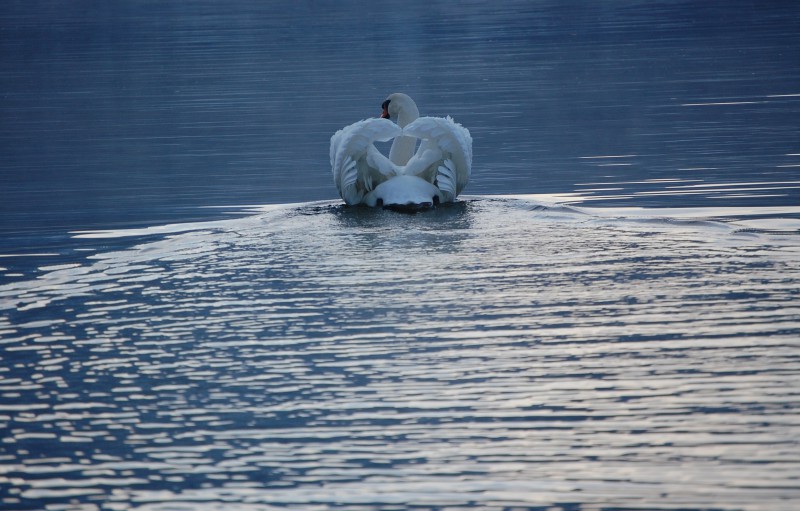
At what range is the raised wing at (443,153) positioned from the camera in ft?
46.3

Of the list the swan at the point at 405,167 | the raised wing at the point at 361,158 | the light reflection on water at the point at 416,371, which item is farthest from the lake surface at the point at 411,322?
the raised wing at the point at 361,158

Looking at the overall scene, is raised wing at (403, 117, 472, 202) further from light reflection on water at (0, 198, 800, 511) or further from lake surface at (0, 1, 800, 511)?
light reflection on water at (0, 198, 800, 511)

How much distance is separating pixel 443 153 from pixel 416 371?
20.3ft

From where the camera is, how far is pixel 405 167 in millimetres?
14586

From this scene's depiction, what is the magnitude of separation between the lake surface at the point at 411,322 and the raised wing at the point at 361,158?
0.52 metres

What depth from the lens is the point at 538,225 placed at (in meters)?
12.7

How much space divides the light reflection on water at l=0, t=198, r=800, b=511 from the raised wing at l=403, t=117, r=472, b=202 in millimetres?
1477

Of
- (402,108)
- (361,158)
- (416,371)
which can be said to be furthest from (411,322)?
(402,108)

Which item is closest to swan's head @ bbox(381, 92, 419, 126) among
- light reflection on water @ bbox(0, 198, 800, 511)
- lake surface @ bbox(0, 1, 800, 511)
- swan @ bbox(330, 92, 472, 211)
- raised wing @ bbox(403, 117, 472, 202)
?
lake surface @ bbox(0, 1, 800, 511)

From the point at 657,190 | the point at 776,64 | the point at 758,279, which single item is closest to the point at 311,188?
the point at 657,190

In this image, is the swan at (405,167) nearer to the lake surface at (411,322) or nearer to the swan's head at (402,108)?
the lake surface at (411,322)

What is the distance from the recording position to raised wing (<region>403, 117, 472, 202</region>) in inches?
555

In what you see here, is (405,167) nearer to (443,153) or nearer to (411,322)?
(443,153)

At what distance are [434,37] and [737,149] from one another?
31.0m
